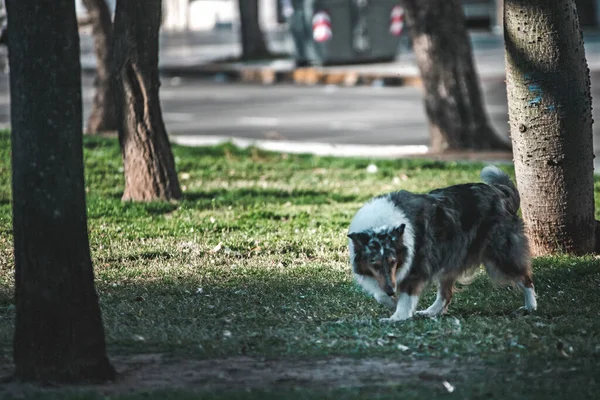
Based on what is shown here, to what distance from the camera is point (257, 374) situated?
19.3ft

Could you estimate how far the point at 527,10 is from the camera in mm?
8859

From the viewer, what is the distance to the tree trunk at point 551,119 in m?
8.80

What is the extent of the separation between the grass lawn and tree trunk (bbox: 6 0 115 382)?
192 millimetres

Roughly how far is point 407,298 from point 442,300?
1.65 ft

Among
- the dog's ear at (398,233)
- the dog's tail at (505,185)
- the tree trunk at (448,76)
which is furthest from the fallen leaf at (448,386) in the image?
the tree trunk at (448,76)

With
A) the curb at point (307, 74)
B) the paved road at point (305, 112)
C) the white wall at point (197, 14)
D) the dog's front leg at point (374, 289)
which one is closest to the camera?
the dog's front leg at point (374, 289)

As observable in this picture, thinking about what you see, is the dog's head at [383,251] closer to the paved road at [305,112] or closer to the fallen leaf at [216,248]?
the fallen leaf at [216,248]

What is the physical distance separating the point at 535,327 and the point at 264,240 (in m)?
3.31

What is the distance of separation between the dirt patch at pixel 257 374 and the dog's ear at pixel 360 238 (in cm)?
85

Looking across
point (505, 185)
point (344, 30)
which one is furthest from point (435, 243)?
point (344, 30)

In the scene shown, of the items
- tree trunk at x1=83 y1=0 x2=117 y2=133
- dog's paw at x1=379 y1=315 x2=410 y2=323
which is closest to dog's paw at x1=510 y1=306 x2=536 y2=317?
dog's paw at x1=379 y1=315 x2=410 y2=323

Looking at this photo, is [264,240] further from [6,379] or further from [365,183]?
[6,379]

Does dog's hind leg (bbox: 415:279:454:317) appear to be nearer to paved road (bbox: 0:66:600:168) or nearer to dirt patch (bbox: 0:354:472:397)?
dirt patch (bbox: 0:354:472:397)

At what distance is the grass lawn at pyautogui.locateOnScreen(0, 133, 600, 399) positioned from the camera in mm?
5715
